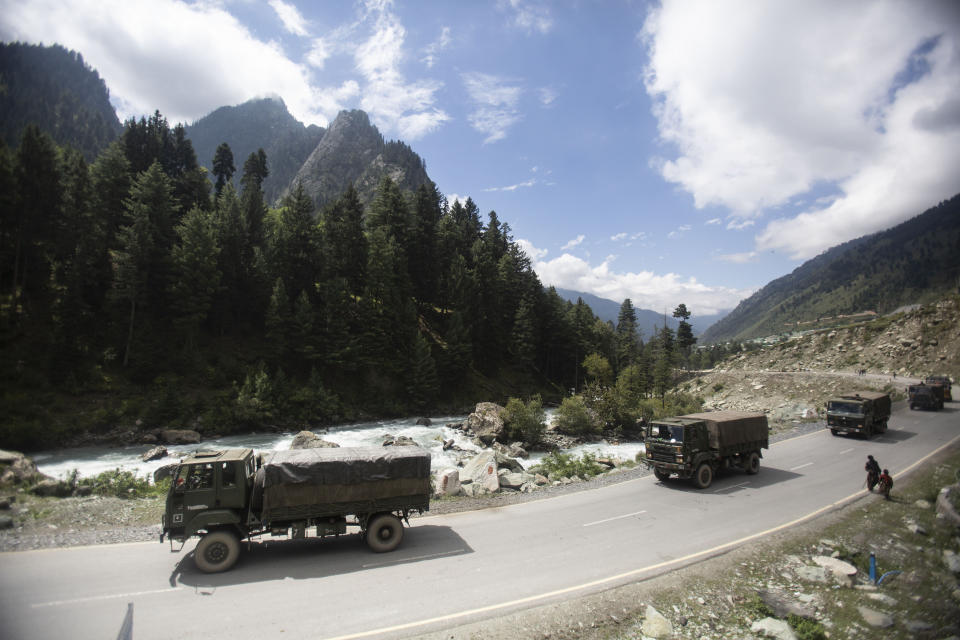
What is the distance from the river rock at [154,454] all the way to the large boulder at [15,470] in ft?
35.4

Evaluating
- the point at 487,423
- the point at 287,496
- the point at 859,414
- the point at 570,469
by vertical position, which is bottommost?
Result: the point at 487,423

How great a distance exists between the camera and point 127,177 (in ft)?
153

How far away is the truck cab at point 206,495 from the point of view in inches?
400

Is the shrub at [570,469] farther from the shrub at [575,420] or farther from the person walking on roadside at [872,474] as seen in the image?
the shrub at [575,420]

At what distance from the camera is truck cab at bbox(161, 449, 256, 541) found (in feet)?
33.3

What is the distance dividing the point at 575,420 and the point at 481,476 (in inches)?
845

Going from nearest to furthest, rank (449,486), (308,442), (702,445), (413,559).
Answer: (413,559)
(449,486)
(702,445)
(308,442)

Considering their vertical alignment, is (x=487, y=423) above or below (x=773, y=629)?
below

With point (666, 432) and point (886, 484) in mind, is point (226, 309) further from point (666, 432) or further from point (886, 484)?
point (886, 484)

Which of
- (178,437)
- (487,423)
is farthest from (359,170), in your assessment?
(487,423)

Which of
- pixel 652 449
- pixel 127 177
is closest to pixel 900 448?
pixel 652 449

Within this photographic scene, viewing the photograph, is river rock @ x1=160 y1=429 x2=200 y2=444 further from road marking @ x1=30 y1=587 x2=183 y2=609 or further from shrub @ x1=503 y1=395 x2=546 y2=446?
road marking @ x1=30 y1=587 x2=183 y2=609

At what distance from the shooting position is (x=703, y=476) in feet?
59.0

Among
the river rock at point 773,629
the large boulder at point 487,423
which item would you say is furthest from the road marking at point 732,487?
the large boulder at point 487,423
